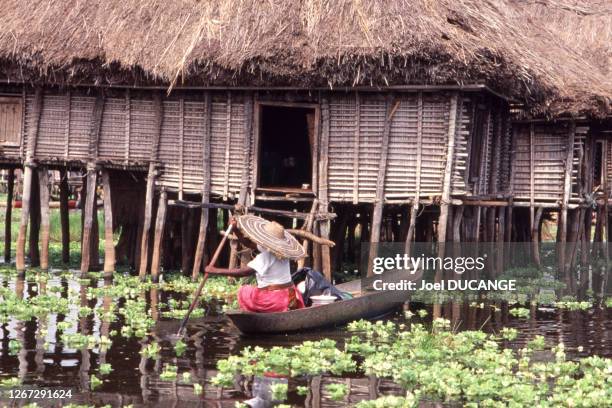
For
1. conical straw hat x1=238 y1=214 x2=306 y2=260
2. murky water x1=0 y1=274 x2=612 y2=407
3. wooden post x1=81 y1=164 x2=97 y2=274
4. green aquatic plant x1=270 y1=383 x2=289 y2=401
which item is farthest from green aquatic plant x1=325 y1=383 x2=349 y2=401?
wooden post x1=81 y1=164 x2=97 y2=274

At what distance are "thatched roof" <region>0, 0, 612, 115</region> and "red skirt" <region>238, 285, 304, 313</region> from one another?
4967mm

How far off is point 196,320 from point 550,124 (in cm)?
1039

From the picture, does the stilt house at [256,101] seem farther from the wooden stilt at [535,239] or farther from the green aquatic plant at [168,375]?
the green aquatic plant at [168,375]

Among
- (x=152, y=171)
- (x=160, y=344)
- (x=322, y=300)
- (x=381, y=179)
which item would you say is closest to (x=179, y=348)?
(x=160, y=344)

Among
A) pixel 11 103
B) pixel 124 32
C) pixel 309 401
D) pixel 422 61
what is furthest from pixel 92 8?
pixel 309 401

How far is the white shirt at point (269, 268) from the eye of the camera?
13562 millimetres

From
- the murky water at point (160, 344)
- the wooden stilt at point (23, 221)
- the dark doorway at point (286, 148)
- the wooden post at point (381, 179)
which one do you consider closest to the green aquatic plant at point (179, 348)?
the murky water at point (160, 344)

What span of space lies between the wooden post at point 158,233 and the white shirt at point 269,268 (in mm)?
5649

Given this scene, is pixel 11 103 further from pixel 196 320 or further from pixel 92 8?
pixel 196 320

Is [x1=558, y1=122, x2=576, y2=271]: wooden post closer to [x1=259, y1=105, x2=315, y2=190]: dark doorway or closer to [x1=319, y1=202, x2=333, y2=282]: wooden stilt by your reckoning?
[x1=259, y1=105, x2=315, y2=190]: dark doorway

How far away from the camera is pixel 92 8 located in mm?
19719

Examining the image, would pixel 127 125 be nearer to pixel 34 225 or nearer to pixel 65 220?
pixel 65 220

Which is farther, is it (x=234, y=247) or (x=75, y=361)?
(x=234, y=247)

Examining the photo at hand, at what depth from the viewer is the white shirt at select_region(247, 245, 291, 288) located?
44.5 ft
